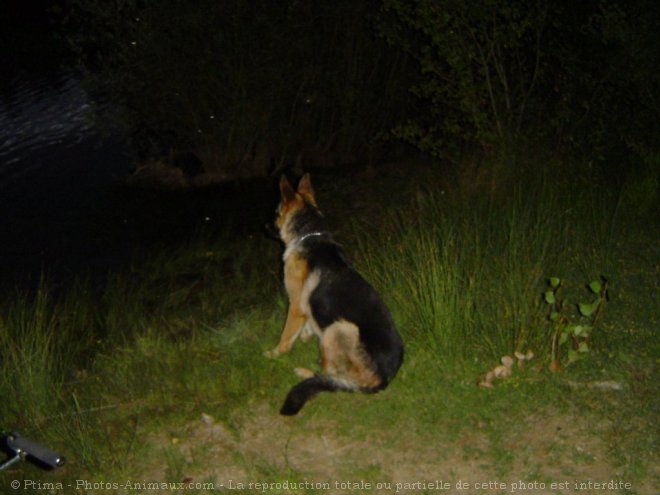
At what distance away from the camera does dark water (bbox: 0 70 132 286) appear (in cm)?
953

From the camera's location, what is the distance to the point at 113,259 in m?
9.41

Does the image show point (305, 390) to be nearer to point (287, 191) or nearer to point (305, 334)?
point (305, 334)

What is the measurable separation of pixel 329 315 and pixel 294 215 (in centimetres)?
95

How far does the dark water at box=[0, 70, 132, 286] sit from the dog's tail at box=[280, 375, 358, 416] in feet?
19.3

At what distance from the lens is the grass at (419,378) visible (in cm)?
386

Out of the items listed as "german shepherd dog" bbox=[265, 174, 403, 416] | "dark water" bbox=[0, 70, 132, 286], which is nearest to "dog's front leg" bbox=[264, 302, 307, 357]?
"german shepherd dog" bbox=[265, 174, 403, 416]

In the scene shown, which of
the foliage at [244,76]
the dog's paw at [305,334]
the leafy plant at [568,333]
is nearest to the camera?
the leafy plant at [568,333]

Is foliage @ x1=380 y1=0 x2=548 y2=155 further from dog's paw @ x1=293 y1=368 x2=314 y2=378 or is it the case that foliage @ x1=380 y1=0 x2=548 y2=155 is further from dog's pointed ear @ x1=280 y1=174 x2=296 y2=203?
dog's paw @ x1=293 y1=368 x2=314 y2=378

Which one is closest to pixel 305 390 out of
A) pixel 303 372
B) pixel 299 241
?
pixel 303 372

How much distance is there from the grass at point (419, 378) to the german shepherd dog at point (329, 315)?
0.62 ft

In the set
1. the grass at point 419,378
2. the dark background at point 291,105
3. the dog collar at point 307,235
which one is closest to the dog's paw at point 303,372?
the grass at point 419,378

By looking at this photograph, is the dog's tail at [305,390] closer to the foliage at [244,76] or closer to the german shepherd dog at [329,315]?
the german shepherd dog at [329,315]

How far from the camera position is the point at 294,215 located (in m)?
5.09

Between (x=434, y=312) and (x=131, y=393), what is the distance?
91.1 inches
